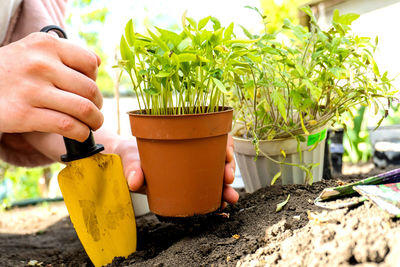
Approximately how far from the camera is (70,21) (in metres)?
2.74

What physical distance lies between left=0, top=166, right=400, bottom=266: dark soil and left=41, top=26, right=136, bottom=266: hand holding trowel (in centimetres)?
7

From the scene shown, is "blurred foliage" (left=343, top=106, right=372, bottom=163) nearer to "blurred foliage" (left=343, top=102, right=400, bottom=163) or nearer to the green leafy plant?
"blurred foliage" (left=343, top=102, right=400, bottom=163)

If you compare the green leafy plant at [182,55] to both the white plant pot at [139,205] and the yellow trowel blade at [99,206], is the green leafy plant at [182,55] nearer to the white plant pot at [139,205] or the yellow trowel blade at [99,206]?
the yellow trowel blade at [99,206]

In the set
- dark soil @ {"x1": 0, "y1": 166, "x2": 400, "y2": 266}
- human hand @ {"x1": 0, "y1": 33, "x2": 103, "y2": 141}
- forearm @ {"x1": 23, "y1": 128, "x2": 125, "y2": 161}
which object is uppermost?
human hand @ {"x1": 0, "y1": 33, "x2": 103, "y2": 141}

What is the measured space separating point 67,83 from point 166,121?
247mm

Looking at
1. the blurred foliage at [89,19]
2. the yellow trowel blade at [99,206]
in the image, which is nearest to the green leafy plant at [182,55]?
the yellow trowel blade at [99,206]

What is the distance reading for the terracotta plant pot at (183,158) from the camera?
2.67 feet

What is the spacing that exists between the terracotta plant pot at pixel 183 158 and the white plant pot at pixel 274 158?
32 centimetres

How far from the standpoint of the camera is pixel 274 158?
3.92 ft

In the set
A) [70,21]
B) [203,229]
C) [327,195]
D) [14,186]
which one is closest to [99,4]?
[70,21]

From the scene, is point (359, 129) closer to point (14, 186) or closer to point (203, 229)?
point (203, 229)

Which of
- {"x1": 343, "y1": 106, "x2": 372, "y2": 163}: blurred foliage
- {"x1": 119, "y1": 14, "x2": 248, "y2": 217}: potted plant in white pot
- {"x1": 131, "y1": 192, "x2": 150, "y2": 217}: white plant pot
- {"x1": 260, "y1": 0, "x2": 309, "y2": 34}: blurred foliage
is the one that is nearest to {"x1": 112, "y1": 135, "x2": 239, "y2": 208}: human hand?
{"x1": 119, "y1": 14, "x2": 248, "y2": 217}: potted plant in white pot

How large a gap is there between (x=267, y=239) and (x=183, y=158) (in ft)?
0.87

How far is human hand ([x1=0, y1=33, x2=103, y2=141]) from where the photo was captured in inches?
31.1
